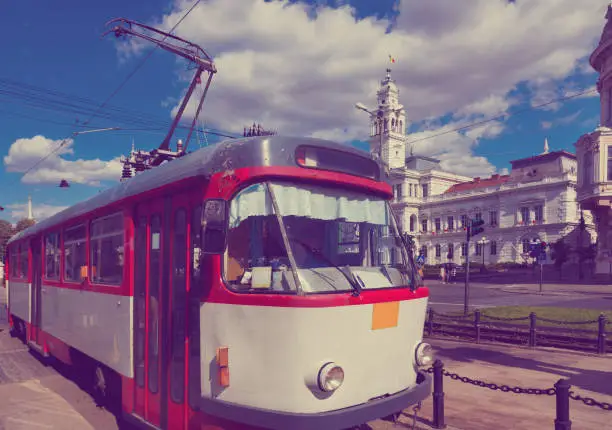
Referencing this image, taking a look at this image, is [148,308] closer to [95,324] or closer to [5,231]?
[95,324]

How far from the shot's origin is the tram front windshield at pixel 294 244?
14.8ft

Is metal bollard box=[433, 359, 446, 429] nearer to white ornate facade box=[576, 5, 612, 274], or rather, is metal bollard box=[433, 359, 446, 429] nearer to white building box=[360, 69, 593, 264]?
white ornate facade box=[576, 5, 612, 274]

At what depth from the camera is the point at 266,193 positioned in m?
4.69

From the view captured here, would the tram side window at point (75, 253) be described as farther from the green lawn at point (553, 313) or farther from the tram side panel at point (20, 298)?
the green lawn at point (553, 313)

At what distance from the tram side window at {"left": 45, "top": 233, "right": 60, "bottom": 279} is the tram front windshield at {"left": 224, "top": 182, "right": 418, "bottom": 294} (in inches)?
234

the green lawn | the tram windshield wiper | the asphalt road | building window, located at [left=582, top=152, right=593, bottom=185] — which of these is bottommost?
the asphalt road

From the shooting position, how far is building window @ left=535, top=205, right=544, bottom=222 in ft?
236

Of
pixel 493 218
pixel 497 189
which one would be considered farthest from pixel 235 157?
pixel 493 218

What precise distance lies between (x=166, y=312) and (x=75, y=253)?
363 centimetres

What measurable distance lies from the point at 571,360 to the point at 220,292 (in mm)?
9250

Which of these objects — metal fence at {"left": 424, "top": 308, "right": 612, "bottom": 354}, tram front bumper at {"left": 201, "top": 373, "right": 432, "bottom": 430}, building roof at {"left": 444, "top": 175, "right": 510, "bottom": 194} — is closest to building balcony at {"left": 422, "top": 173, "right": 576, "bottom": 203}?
building roof at {"left": 444, "top": 175, "right": 510, "bottom": 194}

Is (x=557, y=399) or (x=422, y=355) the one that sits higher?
(x=422, y=355)

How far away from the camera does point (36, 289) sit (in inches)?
433

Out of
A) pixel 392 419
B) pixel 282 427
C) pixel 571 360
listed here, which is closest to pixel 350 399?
pixel 282 427
